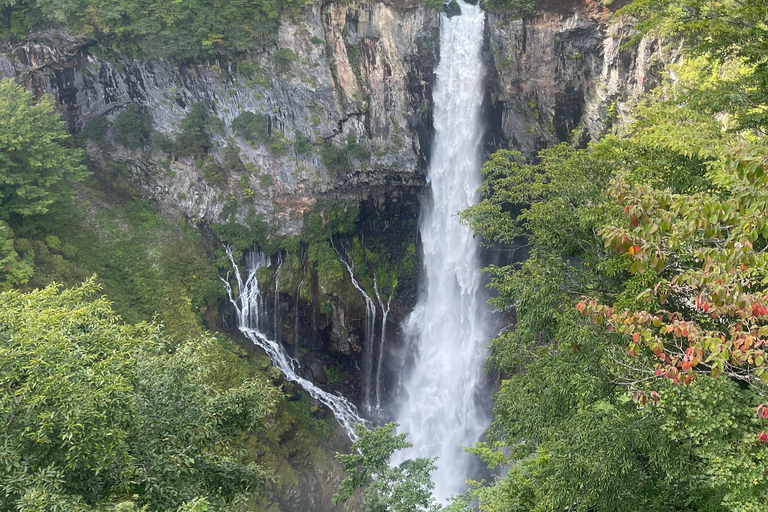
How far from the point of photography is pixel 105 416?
19.0 feet

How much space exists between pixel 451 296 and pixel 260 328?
8.41 meters

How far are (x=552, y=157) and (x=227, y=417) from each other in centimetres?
771

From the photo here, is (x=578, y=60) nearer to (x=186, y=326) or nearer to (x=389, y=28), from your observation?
(x=389, y=28)

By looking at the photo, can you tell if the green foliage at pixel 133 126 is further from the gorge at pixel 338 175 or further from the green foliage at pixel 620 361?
the green foliage at pixel 620 361

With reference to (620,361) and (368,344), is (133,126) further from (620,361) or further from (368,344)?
(620,361)

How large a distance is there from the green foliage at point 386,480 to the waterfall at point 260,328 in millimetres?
8683

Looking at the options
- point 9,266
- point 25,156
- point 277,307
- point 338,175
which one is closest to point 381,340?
point 277,307

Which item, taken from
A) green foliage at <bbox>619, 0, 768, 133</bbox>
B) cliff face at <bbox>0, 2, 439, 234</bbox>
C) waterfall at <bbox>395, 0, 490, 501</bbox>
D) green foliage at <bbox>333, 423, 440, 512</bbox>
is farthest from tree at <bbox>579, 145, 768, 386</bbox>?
cliff face at <bbox>0, 2, 439, 234</bbox>

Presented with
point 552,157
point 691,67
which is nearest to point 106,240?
point 552,157

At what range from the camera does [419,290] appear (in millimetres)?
20812

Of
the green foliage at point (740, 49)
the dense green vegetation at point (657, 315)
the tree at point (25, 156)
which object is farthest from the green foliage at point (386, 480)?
the tree at point (25, 156)

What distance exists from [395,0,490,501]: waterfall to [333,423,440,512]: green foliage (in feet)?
24.7

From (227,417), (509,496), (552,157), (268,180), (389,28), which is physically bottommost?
(509,496)

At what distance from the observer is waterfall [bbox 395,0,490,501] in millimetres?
18156
